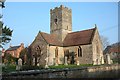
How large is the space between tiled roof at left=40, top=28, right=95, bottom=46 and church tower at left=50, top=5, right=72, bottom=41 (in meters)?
1.91

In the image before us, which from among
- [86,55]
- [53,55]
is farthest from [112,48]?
[53,55]

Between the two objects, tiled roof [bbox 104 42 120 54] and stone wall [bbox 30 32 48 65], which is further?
tiled roof [bbox 104 42 120 54]

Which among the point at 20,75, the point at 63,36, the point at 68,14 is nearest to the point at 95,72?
the point at 20,75

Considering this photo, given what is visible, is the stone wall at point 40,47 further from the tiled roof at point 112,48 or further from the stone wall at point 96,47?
the tiled roof at point 112,48

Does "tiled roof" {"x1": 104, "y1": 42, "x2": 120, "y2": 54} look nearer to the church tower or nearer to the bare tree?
the church tower

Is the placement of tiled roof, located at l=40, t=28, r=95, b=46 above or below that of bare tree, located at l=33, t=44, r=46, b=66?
above

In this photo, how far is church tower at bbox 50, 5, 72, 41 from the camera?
46.7m

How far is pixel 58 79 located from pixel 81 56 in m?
25.2

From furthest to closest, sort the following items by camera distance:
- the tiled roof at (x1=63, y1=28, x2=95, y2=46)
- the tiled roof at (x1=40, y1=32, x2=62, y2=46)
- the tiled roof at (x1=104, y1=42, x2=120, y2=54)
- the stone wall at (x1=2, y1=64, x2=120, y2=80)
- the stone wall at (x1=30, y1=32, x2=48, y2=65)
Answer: the tiled roof at (x1=104, y1=42, x2=120, y2=54), the tiled roof at (x1=40, y1=32, x2=62, y2=46), the stone wall at (x1=30, y1=32, x2=48, y2=65), the tiled roof at (x1=63, y1=28, x2=95, y2=46), the stone wall at (x1=2, y1=64, x2=120, y2=80)

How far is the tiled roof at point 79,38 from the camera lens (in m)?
39.8

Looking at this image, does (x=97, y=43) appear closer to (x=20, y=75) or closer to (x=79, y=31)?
(x=79, y=31)

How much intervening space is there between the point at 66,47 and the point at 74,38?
2.64 metres

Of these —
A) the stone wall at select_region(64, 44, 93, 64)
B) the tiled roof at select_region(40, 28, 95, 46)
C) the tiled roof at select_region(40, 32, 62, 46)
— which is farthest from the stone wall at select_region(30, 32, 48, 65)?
the stone wall at select_region(64, 44, 93, 64)

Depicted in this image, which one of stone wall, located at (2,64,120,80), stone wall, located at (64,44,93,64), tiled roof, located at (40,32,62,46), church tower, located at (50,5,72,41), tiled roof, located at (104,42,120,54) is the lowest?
stone wall, located at (2,64,120,80)
